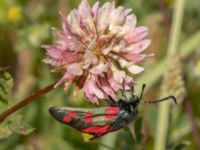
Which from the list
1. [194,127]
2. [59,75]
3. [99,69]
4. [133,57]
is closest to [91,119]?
[99,69]

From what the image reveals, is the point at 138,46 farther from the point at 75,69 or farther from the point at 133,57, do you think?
the point at 75,69

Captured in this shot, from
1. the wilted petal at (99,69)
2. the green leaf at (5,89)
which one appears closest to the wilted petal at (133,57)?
the wilted petal at (99,69)

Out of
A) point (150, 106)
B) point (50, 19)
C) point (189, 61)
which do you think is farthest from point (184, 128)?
point (50, 19)

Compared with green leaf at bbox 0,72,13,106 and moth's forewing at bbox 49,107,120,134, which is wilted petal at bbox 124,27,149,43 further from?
green leaf at bbox 0,72,13,106

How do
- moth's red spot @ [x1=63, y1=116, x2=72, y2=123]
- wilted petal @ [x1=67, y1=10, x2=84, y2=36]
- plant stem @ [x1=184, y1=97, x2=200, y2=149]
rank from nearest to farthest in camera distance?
moth's red spot @ [x1=63, y1=116, x2=72, y2=123] < wilted petal @ [x1=67, y1=10, x2=84, y2=36] < plant stem @ [x1=184, y1=97, x2=200, y2=149]

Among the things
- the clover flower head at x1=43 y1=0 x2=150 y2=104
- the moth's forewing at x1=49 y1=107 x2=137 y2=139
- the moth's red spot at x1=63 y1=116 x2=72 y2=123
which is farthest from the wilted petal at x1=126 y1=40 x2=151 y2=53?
the moth's red spot at x1=63 y1=116 x2=72 y2=123

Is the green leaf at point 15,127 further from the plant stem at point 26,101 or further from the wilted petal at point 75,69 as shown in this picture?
the wilted petal at point 75,69

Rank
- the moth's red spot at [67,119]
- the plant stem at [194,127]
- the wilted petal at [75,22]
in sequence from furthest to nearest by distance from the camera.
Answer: the plant stem at [194,127] < the wilted petal at [75,22] < the moth's red spot at [67,119]
